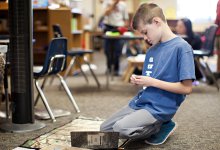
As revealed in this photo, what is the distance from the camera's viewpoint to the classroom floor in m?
2.16

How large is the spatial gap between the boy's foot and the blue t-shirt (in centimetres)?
14

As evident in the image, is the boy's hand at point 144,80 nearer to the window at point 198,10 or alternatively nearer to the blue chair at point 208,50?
the blue chair at point 208,50

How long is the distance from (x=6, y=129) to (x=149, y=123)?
1.01 metres

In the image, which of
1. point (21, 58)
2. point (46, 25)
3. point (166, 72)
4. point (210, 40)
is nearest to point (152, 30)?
point (166, 72)

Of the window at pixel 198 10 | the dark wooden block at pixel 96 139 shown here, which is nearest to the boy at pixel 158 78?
the dark wooden block at pixel 96 139

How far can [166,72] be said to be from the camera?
1994 millimetres

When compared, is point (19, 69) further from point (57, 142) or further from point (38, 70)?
point (57, 142)

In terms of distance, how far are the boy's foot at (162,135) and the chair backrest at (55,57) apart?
98 centimetres

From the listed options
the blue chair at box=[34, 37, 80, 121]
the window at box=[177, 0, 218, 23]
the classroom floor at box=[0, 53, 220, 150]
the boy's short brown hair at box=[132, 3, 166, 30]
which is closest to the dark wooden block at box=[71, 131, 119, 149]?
the classroom floor at box=[0, 53, 220, 150]

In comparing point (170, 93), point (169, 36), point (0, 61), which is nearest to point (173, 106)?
point (170, 93)

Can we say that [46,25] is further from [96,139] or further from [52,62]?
[96,139]

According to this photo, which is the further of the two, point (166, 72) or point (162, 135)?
point (162, 135)

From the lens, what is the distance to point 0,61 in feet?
6.93

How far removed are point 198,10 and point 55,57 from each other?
7.56 meters
